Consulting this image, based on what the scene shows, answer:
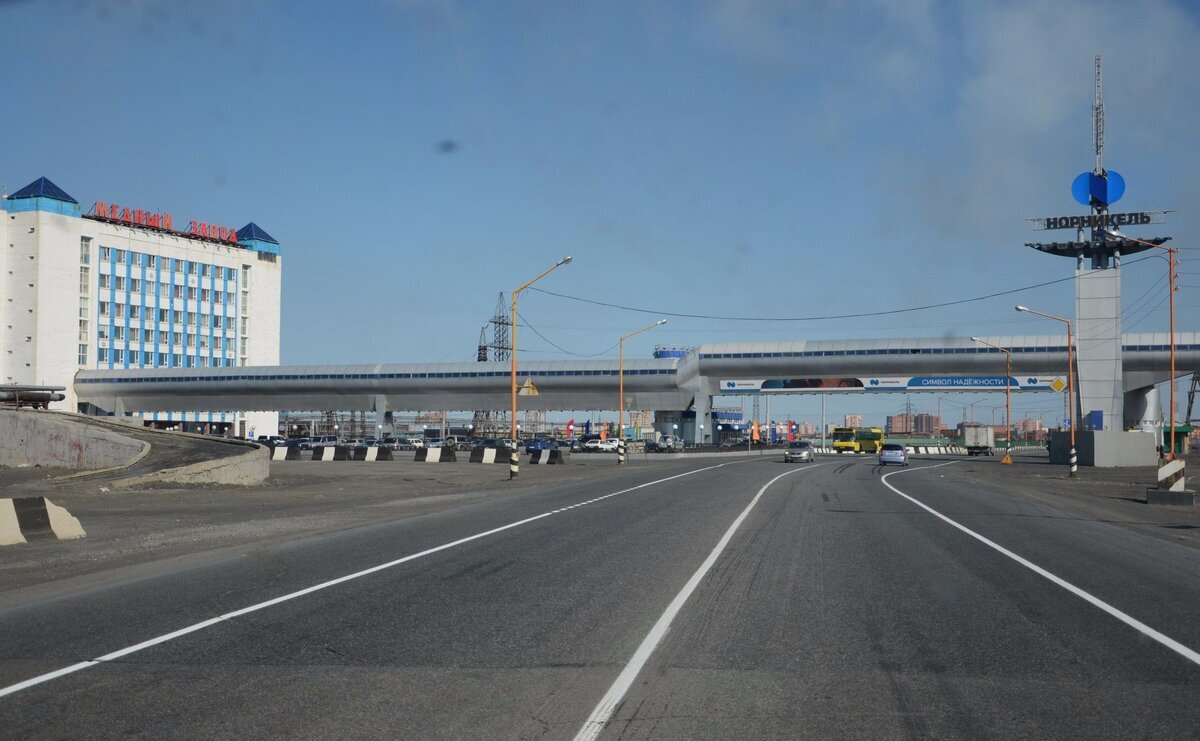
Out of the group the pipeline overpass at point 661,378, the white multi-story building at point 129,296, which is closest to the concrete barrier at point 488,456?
the pipeline overpass at point 661,378

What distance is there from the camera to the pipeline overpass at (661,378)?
306 ft

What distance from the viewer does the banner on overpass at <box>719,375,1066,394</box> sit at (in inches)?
3797

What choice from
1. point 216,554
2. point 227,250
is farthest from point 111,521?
point 227,250

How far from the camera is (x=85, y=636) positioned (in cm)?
870

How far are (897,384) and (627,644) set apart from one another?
95468 millimetres

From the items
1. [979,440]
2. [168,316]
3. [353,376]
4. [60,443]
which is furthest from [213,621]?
[168,316]

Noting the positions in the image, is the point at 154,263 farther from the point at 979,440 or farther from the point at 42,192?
the point at 979,440

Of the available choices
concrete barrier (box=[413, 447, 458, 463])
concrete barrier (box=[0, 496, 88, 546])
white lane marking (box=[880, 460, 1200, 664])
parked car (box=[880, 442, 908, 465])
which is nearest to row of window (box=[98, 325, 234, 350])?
concrete barrier (box=[413, 447, 458, 463])

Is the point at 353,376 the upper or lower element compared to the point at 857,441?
upper

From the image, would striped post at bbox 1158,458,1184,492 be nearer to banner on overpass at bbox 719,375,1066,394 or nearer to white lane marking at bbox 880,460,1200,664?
white lane marking at bbox 880,460,1200,664

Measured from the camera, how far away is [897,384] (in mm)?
99562

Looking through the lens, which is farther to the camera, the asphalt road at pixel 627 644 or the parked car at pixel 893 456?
the parked car at pixel 893 456

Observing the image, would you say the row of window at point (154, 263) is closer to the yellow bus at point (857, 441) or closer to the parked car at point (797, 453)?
the yellow bus at point (857, 441)

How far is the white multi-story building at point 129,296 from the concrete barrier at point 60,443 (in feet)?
236
